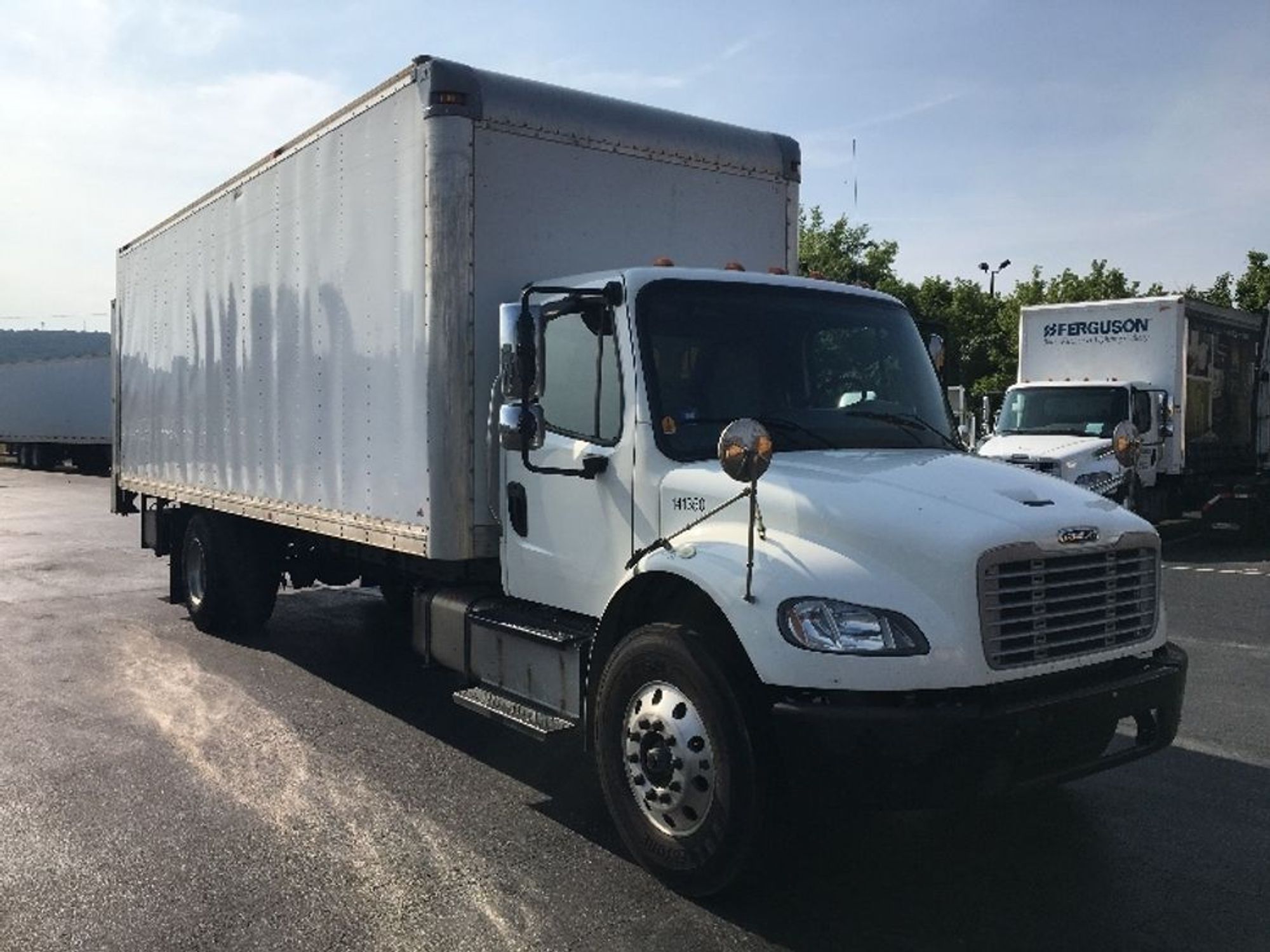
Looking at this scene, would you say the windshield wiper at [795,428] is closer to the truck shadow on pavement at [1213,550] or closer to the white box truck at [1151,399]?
the white box truck at [1151,399]

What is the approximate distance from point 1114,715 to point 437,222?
12.8 ft

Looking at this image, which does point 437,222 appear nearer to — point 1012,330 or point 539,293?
point 539,293

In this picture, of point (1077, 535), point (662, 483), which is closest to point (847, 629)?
point (1077, 535)

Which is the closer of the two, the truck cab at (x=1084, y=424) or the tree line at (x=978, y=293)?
the truck cab at (x=1084, y=424)

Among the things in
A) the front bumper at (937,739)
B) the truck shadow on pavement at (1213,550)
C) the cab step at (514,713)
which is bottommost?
the truck shadow on pavement at (1213,550)

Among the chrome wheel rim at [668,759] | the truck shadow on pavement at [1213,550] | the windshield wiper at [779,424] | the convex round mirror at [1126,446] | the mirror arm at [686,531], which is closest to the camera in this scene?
the mirror arm at [686,531]

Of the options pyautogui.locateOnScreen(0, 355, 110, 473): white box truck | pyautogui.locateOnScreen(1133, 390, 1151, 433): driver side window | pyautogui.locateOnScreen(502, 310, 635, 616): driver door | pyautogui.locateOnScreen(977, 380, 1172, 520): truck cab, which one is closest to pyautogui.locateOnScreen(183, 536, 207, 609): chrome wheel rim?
pyautogui.locateOnScreen(502, 310, 635, 616): driver door

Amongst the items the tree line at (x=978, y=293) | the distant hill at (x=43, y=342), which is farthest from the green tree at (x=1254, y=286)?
the distant hill at (x=43, y=342)

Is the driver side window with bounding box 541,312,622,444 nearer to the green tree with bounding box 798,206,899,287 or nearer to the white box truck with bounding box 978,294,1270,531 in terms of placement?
the white box truck with bounding box 978,294,1270,531

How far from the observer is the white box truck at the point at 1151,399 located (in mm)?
15789

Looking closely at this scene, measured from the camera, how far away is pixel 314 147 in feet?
24.5

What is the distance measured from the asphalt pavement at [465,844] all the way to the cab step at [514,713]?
41 cm

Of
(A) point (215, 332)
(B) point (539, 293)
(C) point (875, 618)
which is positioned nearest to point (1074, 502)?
(C) point (875, 618)

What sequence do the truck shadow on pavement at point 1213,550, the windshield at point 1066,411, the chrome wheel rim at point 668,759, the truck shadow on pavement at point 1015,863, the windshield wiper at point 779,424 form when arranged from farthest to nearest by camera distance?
1. the windshield at point 1066,411
2. the truck shadow on pavement at point 1213,550
3. the windshield wiper at point 779,424
4. the chrome wheel rim at point 668,759
5. the truck shadow on pavement at point 1015,863
